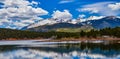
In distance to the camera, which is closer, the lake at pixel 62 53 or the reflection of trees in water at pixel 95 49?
the lake at pixel 62 53

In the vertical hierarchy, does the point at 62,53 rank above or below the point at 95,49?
above

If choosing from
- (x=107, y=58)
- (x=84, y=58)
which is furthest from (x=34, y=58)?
(x=107, y=58)

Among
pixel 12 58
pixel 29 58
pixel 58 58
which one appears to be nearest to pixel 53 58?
pixel 58 58

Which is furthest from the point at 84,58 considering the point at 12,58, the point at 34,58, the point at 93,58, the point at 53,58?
the point at 12,58

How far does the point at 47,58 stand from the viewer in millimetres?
55812

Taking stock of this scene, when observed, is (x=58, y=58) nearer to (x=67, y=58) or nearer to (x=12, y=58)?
(x=67, y=58)

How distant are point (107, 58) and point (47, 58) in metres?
10.8

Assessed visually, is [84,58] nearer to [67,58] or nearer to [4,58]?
[67,58]

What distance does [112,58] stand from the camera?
178 ft

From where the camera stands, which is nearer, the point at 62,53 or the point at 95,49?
the point at 62,53

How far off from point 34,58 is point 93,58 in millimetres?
10684

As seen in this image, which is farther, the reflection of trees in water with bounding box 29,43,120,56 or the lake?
the reflection of trees in water with bounding box 29,43,120,56

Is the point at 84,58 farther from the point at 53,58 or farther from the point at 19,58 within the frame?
the point at 19,58

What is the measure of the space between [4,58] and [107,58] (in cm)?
1900
